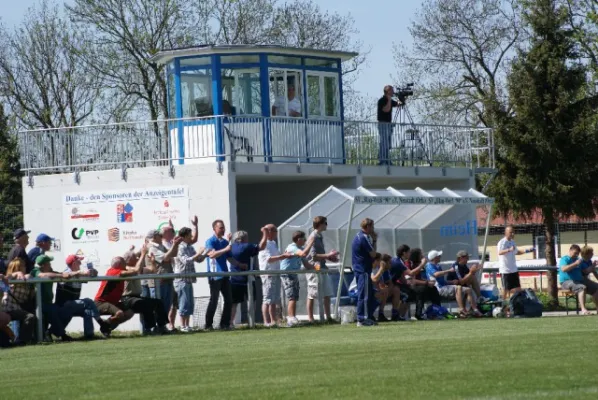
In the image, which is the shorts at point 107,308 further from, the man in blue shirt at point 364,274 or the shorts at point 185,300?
the man in blue shirt at point 364,274

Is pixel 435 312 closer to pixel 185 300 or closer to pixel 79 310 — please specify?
pixel 185 300

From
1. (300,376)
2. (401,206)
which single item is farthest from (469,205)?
(300,376)

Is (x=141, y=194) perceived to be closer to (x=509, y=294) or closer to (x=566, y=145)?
(x=509, y=294)

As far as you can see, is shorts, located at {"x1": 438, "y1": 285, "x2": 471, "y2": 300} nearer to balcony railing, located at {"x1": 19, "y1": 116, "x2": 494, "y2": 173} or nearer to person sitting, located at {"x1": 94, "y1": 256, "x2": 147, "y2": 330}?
balcony railing, located at {"x1": 19, "y1": 116, "x2": 494, "y2": 173}

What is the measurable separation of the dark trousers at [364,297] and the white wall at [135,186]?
5.18 metres

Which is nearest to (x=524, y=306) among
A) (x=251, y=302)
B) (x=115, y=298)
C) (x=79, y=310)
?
(x=251, y=302)

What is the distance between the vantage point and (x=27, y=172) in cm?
3066

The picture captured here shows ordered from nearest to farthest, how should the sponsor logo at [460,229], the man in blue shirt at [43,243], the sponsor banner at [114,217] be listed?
the man in blue shirt at [43,243]
the sponsor logo at [460,229]
the sponsor banner at [114,217]

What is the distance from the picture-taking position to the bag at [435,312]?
24.1 meters

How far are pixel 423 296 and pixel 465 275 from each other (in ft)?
4.26

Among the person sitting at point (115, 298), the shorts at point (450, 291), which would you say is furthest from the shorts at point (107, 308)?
the shorts at point (450, 291)

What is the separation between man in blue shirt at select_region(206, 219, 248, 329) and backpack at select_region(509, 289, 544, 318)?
15.8ft

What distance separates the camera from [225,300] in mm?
22500

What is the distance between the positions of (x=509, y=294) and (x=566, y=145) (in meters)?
14.2
